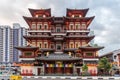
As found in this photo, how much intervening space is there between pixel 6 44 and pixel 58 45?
106 m

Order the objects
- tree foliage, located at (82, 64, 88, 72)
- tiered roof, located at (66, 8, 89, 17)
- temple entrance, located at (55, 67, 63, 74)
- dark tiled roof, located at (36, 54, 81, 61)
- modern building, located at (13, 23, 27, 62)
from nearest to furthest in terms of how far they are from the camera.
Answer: tree foliage, located at (82, 64, 88, 72), dark tiled roof, located at (36, 54, 81, 61), temple entrance, located at (55, 67, 63, 74), tiered roof, located at (66, 8, 89, 17), modern building, located at (13, 23, 27, 62)

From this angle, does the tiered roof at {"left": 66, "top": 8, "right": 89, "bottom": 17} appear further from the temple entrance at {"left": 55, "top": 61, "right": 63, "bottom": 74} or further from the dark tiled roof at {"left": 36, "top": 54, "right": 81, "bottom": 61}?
the temple entrance at {"left": 55, "top": 61, "right": 63, "bottom": 74}

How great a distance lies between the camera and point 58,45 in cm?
7381

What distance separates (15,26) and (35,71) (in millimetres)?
127389

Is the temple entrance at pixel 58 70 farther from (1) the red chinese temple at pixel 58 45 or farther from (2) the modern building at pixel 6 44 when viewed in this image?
(2) the modern building at pixel 6 44

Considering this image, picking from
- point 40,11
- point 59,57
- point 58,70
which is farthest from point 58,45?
point 40,11

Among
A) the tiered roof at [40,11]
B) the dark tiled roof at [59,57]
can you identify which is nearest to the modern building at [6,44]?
the tiered roof at [40,11]

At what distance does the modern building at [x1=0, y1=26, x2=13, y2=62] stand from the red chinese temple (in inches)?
3977

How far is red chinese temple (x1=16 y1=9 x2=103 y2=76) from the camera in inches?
2714

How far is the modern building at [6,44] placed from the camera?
173000mm

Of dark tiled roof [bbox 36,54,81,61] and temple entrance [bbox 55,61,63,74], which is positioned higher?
dark tiled roof [bbox 36,54,81,61]

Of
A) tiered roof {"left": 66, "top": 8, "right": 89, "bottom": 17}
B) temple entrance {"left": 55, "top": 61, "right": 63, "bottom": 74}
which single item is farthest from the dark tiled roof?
tiered roof {"left": 66, "top": 8, "right": 89, "bottom": 17}

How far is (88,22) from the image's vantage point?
7606 cm

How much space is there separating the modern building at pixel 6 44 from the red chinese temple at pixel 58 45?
331ft
